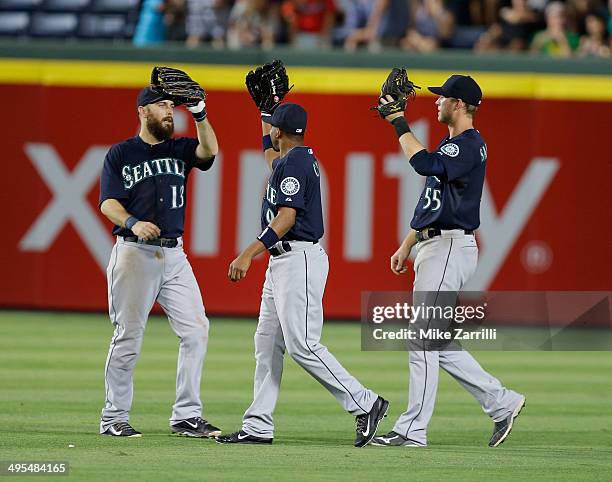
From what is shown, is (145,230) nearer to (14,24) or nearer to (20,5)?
(14,24)

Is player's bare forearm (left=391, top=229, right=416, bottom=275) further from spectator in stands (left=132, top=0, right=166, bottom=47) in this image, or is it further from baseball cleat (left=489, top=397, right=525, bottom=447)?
spectator in stands (left=132, top=0, right=166, bottom=47)

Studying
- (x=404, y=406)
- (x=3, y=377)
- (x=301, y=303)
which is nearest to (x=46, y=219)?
(x=3, y=377)

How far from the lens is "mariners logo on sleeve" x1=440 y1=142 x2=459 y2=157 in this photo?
287 inches

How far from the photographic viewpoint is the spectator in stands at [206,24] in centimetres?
1491

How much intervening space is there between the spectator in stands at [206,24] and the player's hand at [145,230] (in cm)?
776

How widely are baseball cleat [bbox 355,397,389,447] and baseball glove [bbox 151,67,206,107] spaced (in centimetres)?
205

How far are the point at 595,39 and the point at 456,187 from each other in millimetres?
7404

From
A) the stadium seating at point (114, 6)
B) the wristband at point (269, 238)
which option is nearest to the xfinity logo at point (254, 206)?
the stadium seating at point (114, 6)

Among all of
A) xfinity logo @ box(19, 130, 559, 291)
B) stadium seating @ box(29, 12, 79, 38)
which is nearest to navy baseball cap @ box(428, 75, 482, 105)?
xfinity logo @ box(19, 130, 559, 291)

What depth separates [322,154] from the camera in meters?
13.6

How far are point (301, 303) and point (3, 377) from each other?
11.0ft

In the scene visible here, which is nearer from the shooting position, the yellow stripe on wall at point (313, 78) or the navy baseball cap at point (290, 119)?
the navy baseball cap at point (290, 119)

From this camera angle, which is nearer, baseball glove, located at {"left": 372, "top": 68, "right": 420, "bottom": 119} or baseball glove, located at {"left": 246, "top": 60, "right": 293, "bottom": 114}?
baseball glove, located at {"left": 372, "top": 68, "right": 420, "bottom": 119}

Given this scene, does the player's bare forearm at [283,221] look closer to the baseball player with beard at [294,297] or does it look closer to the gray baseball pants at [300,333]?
the baseball player with beard at [294,297]
